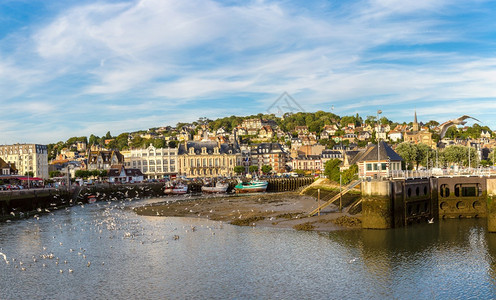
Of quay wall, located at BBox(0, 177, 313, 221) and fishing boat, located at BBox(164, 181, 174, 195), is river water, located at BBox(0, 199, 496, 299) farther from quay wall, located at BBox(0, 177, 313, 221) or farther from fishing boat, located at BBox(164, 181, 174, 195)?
fishing boat, located at BBox(164, 181, 174, 195)

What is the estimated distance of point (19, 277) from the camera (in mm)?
30266

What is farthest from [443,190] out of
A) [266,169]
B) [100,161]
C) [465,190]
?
[100,161]

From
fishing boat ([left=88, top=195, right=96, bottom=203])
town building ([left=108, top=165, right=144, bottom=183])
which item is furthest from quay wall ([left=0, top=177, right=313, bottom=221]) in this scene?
town building ([left=108, top=165, right=144, bottom=183])

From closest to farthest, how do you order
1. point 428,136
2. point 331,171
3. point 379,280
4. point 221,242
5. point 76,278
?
point 379,280
point 76,278
point 221,242
point 331,171
point 428,136

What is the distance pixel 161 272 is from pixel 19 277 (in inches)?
337

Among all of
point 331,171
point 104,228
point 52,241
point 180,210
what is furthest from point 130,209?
point 331,171

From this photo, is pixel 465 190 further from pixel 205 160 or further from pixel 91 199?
pixel 205 160

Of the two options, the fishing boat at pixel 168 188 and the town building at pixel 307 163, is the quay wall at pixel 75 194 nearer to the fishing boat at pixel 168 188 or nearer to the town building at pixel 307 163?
the fishing boat at pixel 168 188

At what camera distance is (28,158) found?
138 metres

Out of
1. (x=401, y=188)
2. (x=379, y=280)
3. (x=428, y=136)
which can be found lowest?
(x=379, y=280)

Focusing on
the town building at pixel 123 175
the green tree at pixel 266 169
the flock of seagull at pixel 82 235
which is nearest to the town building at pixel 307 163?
the green tree at pixel 266 169

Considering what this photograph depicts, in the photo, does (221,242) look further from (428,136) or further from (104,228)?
(428,136)

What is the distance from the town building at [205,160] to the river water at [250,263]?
325 feet

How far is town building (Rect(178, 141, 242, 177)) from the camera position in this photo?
14638cm
